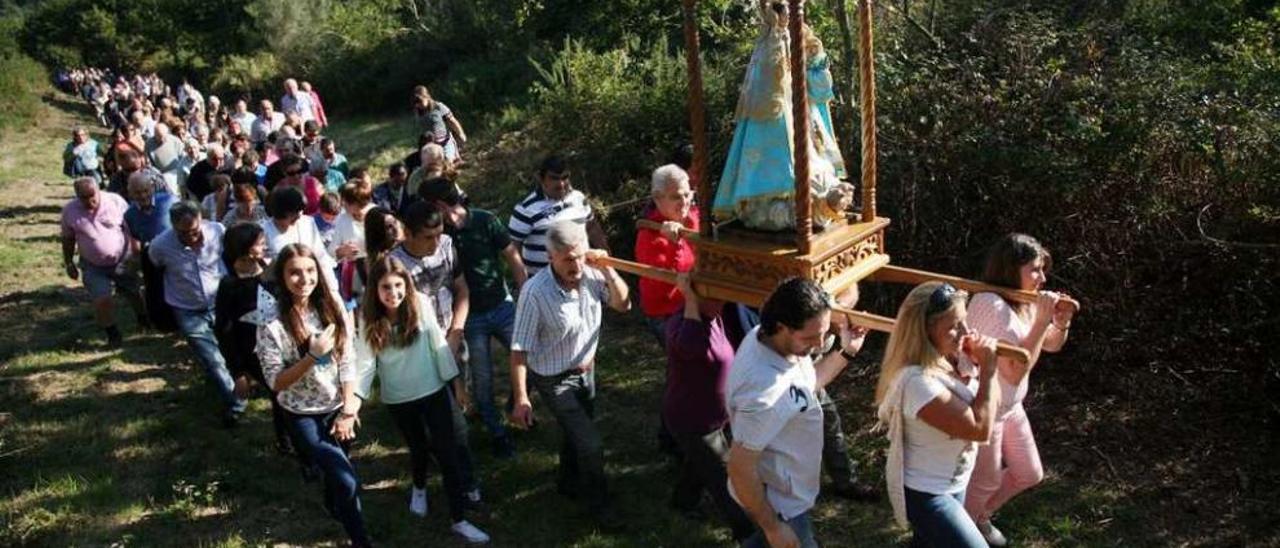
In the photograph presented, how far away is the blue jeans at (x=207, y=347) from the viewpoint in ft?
22.6

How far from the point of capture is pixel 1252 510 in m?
5.18

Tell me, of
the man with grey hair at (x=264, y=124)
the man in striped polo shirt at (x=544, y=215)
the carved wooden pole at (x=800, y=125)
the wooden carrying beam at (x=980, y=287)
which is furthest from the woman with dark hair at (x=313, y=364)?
the man with grey hair at (x=264, y=124)

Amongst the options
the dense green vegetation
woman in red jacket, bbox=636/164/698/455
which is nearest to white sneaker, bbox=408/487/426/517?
woman in red jacket, bbox=636/164/698/455

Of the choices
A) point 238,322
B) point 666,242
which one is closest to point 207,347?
point 238,322

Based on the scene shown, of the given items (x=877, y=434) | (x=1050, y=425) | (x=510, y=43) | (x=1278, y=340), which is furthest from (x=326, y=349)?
(x=510, y=43)

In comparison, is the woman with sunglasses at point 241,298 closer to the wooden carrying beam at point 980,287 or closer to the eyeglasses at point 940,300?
the wooden carrying beam at point 980,287

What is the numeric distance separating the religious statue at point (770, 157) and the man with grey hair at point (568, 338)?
0.92m

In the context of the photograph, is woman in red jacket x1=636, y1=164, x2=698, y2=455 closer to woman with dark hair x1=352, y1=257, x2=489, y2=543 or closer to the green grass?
the green grass

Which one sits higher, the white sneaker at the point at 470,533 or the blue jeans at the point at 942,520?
the blue jeans at the point at 942,520

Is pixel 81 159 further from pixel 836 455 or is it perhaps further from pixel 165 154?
pixel 836 455

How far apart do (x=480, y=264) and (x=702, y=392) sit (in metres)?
2.14

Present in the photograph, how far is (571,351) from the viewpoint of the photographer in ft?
16.8

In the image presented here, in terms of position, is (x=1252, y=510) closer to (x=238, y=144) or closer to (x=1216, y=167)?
(x=1216, y=167)

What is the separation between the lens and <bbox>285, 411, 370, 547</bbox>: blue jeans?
4930 millimetres
